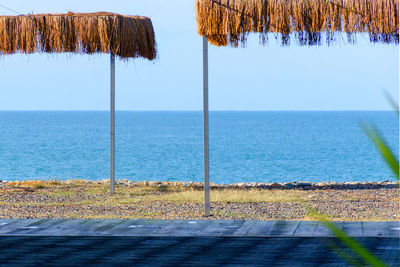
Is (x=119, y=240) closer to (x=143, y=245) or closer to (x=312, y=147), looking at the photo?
(x=143, y=245)

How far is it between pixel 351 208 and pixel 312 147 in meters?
34.7

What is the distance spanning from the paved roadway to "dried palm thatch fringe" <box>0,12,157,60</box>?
3.29 metres

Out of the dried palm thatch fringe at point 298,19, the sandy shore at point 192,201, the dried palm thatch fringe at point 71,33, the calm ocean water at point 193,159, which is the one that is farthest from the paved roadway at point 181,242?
the calm ocean water at point 193,159

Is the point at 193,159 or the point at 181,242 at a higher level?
the point at 181,242

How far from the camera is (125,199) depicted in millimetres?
7953

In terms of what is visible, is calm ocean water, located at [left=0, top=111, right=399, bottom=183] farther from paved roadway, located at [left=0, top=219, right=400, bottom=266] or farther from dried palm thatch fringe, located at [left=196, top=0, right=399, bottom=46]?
paved roadway, located at [left=0, top=219, right=400, bottom=266]

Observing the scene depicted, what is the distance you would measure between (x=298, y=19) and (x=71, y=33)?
311 centimetres

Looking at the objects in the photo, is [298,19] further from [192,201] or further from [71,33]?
[71,33]

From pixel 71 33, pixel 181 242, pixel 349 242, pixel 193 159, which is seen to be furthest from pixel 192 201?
pixel 193 159

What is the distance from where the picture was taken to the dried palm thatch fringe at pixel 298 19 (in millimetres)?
6027

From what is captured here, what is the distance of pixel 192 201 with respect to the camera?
7.77 meters

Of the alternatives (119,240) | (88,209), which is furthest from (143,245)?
(88,209)

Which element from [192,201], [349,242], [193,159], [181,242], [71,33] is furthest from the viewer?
[193,159]

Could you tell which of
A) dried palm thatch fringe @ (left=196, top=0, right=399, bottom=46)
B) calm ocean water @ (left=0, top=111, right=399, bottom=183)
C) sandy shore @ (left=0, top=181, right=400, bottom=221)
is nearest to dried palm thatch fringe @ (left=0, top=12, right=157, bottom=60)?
dried palm thatch fringe @ (left=196, top=0, right=399, bottom=46)
